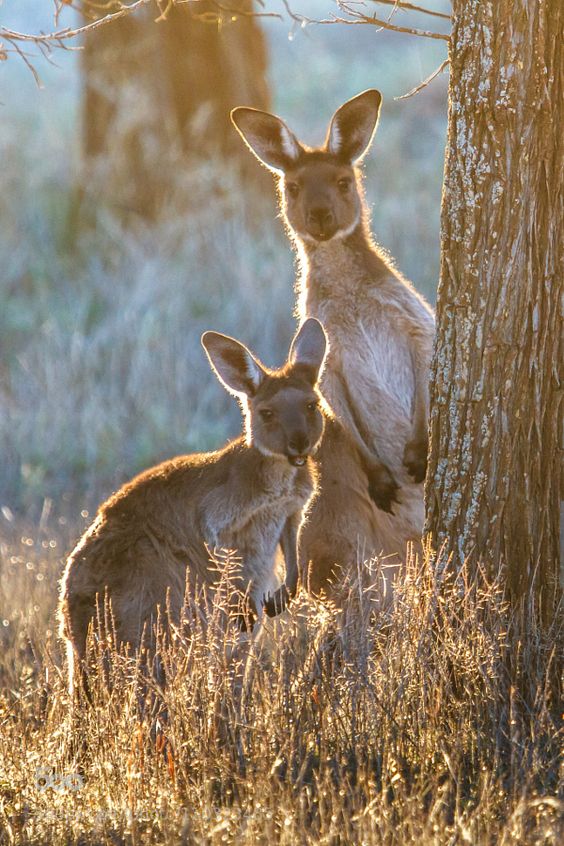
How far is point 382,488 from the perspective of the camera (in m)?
6.09

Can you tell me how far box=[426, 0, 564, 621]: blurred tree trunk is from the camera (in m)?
4.49

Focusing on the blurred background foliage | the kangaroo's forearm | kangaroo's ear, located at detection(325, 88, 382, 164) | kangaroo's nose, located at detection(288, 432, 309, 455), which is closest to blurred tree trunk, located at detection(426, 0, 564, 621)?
kangaroo's nose, located at detection(288, 432, 309, 455)

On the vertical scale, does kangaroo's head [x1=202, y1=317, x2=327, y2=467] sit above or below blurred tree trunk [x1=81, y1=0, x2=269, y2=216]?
below

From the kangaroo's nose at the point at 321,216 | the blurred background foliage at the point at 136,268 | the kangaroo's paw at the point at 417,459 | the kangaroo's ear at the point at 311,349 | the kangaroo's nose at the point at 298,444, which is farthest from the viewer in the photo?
the blurred background foliage at the point at 136,268

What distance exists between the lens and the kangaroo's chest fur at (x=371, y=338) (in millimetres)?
6215

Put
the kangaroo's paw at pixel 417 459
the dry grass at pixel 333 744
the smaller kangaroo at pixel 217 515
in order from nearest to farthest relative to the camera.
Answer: the dry grass at pixel 333 744
the smaller kangaroo at pixel 217 515
the kangaroo's paw at pixel 417 459

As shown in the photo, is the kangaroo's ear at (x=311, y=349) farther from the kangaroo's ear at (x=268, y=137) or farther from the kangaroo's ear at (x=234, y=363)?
the kangaroo's ear at (x=268, y=137)

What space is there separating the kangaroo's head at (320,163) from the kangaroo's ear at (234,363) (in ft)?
3.55

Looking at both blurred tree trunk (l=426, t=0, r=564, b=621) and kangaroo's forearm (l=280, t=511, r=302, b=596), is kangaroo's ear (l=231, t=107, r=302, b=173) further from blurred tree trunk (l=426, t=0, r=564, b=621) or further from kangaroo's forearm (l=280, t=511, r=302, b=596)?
kangaroo's forearm (l=280, t=511, r=302, b=596)

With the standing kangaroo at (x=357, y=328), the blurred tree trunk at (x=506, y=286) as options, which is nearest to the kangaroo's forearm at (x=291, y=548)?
the standing kangaroo at (x=357, y=328)

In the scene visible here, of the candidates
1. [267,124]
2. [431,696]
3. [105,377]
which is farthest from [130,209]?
[431,696]

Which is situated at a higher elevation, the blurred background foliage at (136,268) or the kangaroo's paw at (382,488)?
the blurred background foliage at (136,268)

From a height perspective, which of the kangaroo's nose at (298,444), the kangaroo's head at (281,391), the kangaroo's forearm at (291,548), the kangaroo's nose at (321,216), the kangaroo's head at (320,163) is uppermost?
the kangaroo's head at (320,163)

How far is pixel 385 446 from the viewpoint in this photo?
20.8 feet
